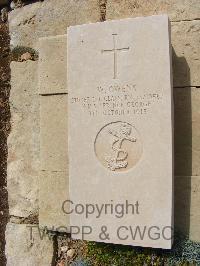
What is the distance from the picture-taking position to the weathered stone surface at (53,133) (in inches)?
127

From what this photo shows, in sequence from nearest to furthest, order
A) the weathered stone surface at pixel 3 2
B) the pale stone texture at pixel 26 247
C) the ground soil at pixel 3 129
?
the pale stone texture at pixel 26 247 → the ground soil at pixel 3 129 → the weathered stone surface at pixel 3 2

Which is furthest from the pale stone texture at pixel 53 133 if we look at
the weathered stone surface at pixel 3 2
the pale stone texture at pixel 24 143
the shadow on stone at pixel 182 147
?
the shadow on stone at pixel 182 147

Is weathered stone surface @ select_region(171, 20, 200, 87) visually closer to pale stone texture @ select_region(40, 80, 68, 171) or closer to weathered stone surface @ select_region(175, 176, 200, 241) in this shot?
weathered stone surface @ select_region(175, 176, 200, 241)

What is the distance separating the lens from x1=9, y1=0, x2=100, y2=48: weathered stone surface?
3.34 m

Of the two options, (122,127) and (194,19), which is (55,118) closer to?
(122,127)

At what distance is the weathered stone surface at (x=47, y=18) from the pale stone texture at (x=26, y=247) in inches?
58.5

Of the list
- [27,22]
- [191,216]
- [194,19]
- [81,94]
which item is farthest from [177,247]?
[27,22]

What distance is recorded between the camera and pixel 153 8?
3133 mm

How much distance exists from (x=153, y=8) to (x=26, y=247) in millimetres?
2054

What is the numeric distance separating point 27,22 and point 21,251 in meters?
1.84

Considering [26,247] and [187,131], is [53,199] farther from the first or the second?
[187,131]

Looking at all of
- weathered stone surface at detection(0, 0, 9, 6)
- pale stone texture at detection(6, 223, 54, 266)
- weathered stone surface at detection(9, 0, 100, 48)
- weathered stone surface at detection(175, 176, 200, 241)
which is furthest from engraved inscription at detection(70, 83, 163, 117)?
weathered stone surface at detection(0, 0, 9, 6)

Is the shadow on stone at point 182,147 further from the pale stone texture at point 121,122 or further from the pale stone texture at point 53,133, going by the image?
the pale stone texture at point 53,133

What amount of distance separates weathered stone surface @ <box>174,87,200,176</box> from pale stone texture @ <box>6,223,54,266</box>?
46.9 inches
